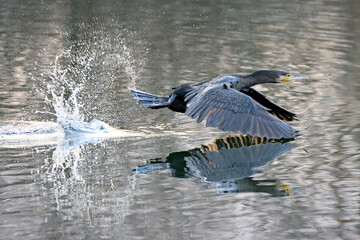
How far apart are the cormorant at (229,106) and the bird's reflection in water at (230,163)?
10.9 inches

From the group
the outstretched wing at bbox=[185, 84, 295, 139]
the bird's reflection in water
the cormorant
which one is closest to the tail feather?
the cormorant

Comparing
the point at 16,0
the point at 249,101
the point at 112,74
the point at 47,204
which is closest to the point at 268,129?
the point at 249,101

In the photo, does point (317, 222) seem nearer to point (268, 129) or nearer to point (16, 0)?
point (268, 129)

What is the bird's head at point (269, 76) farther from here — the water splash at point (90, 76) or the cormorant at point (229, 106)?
the water splash at point (90, 76)

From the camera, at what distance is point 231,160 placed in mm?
6918

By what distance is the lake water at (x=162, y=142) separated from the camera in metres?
5.23

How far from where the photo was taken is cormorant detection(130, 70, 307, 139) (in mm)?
6949

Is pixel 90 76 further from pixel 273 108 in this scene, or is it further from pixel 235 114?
pixel 235 114

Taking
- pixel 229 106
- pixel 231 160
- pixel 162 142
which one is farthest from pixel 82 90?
pixel 231 160

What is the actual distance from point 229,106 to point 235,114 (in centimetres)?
11

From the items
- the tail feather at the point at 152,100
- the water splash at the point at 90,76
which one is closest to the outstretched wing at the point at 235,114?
the tail feather at the point at 152,100

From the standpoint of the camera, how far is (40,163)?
6.66 meters

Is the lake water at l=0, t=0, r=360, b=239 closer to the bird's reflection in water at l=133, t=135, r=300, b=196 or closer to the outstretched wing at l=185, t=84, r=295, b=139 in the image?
the bird's reflection in water at l=133, t=135, r=300, b=196

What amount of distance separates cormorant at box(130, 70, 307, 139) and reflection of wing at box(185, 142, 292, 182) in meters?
0.26
